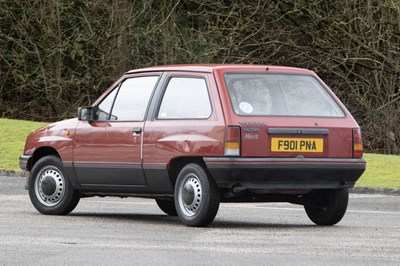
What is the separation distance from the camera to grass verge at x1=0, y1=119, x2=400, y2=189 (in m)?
21.7

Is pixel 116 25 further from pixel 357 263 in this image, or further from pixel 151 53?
pixel 357 263

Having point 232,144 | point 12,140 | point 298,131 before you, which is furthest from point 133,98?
point 12,140

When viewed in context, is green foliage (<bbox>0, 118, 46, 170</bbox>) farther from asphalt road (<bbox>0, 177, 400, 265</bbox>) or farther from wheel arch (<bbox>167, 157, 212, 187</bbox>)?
wheel arch (<bbox>167, 157, 212, 187</bbox>)

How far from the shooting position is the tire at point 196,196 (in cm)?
1187

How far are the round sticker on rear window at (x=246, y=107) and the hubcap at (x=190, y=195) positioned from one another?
0.81 m

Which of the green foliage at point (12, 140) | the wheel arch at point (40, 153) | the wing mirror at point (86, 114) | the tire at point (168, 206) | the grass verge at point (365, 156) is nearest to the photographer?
the wing mirror at point (86, 114)

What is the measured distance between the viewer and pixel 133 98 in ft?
43.4

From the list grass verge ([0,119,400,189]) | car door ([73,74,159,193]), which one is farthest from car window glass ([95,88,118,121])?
grass verge ([0,119,400,189])

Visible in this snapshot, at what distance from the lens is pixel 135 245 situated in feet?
33.3

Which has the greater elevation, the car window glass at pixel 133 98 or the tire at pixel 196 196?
the car window glass at pixel 133 98

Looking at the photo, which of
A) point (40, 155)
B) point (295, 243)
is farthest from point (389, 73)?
point (295, 243)

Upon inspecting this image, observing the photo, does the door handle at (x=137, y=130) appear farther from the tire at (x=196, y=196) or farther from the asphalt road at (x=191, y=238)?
the asphalt road at (x=191, y=238)

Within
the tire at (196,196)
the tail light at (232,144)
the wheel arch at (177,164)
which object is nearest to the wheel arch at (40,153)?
the wheel arch at (177,164)

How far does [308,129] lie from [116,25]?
24.0m
